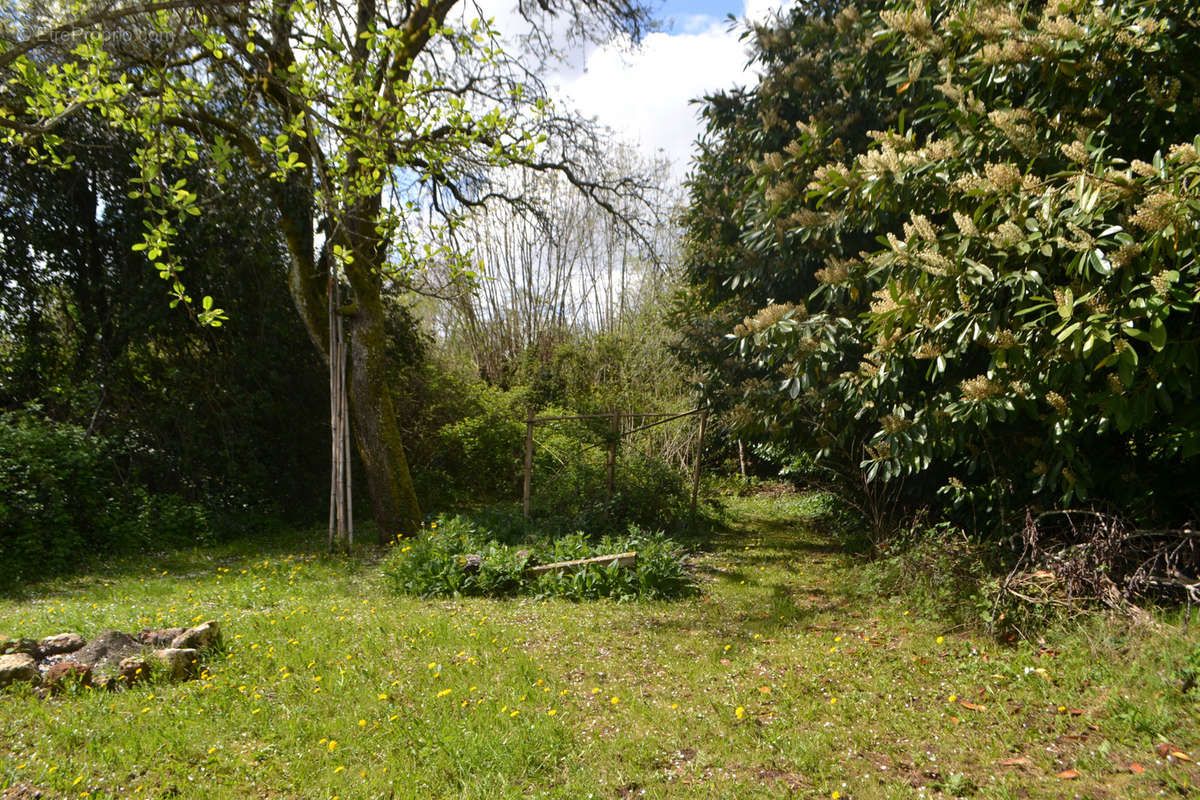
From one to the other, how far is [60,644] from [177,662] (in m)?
0.83

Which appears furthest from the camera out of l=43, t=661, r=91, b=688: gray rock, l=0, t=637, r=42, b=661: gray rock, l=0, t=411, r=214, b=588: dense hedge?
l=0, t=411, r=214, b=588: dense hedge

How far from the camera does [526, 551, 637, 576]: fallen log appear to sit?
5605 millimetres

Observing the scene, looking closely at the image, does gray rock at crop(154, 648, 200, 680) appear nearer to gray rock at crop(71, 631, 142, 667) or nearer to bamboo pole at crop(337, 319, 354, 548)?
gray rock at crop(71, 631, 142, 667)

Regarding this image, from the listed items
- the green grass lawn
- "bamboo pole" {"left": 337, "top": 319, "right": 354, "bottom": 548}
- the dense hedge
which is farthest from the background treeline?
the green grass lawn

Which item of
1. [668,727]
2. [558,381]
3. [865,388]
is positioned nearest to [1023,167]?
[865,388]

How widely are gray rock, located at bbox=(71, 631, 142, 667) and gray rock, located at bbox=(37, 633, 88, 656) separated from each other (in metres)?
0.06

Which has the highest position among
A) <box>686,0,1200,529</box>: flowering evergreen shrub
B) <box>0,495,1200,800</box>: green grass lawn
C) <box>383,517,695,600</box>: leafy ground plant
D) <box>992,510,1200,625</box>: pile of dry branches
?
<box>686,0,1200,529</box>: flowering evergreen shrub

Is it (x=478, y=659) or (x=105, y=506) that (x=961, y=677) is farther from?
(x=105, y=506)

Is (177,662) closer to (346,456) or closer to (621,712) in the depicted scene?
(621,712)

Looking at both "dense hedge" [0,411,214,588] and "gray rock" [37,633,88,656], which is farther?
"dense hedge" [0,411,214,588]

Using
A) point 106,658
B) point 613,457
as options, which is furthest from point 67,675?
point 613,457

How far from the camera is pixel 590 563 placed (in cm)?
563

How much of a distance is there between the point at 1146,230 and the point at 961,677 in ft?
7.48

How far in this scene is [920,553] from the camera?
4.96 metres
